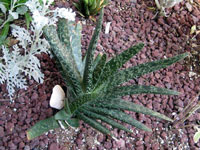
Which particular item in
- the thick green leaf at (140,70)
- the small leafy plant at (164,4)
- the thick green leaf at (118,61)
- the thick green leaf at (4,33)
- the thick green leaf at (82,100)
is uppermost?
the small leafy plant at (164,4)

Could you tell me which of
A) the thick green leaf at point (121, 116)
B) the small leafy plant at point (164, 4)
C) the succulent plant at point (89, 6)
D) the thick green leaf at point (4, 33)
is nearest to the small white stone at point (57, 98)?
the thick green leaf at point (121, 116)

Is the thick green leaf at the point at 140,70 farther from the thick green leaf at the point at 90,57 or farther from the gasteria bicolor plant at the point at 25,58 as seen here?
the gasteria bicolor plant at the point at 25,58

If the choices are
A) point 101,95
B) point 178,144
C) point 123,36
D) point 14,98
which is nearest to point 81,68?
point 101,95

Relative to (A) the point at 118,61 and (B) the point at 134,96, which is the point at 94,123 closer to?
(A) the point at 118,61

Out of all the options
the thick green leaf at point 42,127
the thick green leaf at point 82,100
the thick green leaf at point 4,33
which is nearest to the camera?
the thick green leaf at point 82,100

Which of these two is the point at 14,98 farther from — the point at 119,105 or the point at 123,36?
the point at 123,36

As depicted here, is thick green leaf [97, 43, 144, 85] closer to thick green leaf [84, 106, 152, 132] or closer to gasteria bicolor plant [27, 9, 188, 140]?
gasteria bicolor plant [27, 9, 188, 140]
